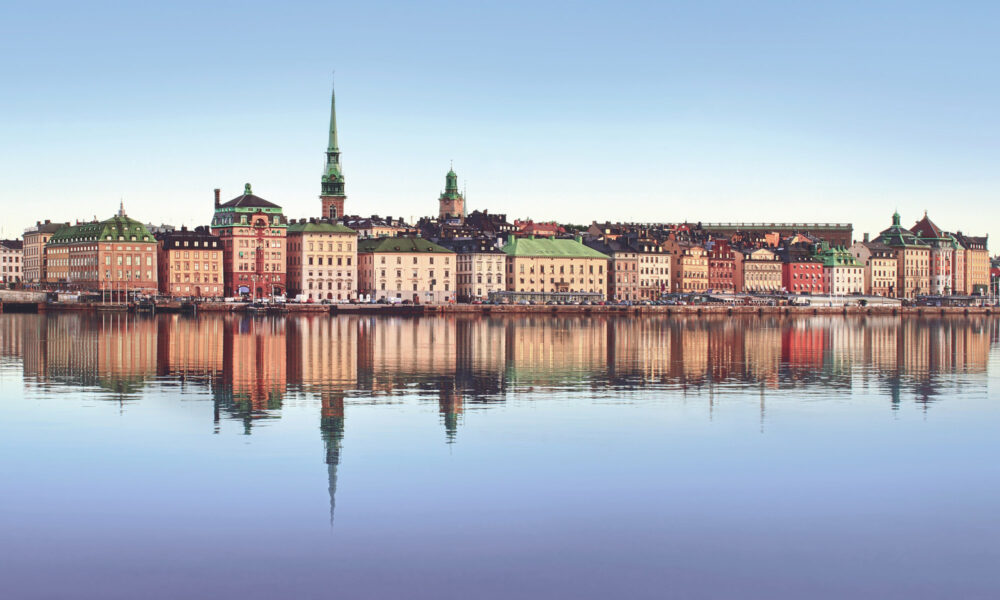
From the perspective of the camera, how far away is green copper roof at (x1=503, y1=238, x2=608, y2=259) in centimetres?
13100

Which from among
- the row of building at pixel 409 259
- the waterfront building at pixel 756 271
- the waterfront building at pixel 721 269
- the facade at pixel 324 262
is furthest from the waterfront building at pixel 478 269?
the waterfront building at pixel 756 271

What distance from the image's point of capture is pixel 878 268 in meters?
164

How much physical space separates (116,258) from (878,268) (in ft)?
313

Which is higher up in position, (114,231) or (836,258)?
(114,231)

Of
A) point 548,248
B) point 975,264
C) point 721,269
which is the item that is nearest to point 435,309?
point 548,248

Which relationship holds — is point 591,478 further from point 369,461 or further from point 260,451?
point 260,451

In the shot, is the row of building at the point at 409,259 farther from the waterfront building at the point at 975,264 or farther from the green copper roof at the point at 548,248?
the waterfront building at the point at 975,264

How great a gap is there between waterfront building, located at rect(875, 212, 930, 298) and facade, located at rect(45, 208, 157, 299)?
315 feet

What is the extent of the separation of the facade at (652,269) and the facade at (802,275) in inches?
731

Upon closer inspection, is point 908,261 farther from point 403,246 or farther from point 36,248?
point 36,248

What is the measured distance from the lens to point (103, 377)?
3447 centimetres

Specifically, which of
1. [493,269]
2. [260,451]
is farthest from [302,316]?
[260,451]

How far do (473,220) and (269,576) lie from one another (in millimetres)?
141791

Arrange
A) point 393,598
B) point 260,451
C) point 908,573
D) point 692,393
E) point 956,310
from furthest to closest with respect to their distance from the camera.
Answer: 1. point 956,310
2. point 692,393
3. point 260,451
4. point 908,573
5. point 393,598
